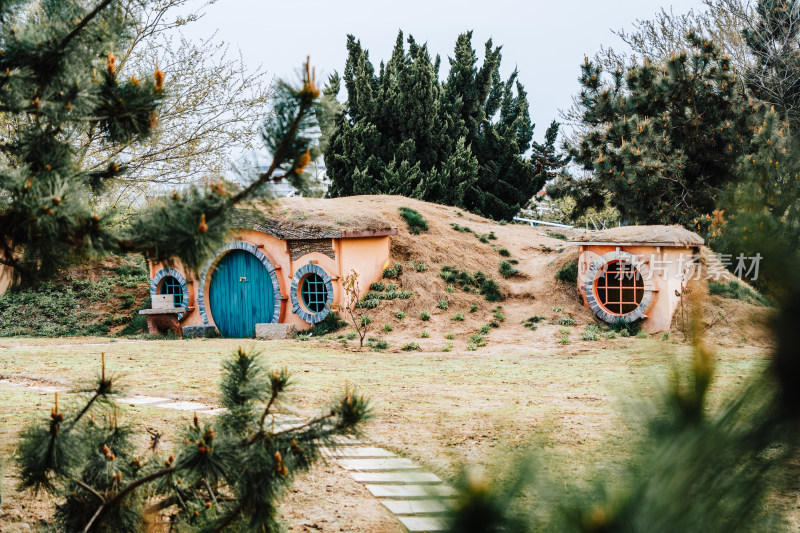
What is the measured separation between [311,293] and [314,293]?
0.11 meters

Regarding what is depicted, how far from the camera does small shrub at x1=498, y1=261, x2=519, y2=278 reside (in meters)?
19.1

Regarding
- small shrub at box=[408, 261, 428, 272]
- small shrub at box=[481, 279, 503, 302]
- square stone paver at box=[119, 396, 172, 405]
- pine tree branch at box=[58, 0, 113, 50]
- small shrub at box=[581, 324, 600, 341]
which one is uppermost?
pine tree branch at box=[58, 0, 113, 50]

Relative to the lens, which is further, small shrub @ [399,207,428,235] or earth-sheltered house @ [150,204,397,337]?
small shrub @ [399,207,428,235]

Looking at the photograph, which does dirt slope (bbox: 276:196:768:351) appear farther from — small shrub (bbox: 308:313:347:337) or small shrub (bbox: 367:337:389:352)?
small shrub (bbox: 308:313:347:337)

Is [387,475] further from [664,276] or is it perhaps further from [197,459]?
[664,276]

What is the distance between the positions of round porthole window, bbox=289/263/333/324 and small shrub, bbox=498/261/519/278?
17.9ft

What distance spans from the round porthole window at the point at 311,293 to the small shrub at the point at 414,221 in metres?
3.97

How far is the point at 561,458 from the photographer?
48.7 inches

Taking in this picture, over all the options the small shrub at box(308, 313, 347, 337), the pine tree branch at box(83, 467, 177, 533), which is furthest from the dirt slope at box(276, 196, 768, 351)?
the pine tree branch at box(83, 467, 177, 533)

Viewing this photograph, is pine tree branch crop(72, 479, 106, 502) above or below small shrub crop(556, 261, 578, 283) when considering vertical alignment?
below

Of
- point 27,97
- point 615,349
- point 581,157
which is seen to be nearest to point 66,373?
point 27,97

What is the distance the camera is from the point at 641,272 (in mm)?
15602

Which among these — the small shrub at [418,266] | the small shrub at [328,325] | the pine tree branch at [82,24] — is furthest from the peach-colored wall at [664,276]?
the pine tree branch at [82,24]

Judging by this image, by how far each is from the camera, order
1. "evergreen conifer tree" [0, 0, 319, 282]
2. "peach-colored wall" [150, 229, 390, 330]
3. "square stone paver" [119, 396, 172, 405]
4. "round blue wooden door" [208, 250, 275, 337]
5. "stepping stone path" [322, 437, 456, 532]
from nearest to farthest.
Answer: "stepping stone path" [322, 437, 456, 532] → "evergreen conifer tree" [0, 0, 319, 282] → "square stone paver" [119, 396, 172, 405] → "peach-colored wall" [150, 229, 390, 330] → "round blue wooden door" [208, 250, 275, 337]
